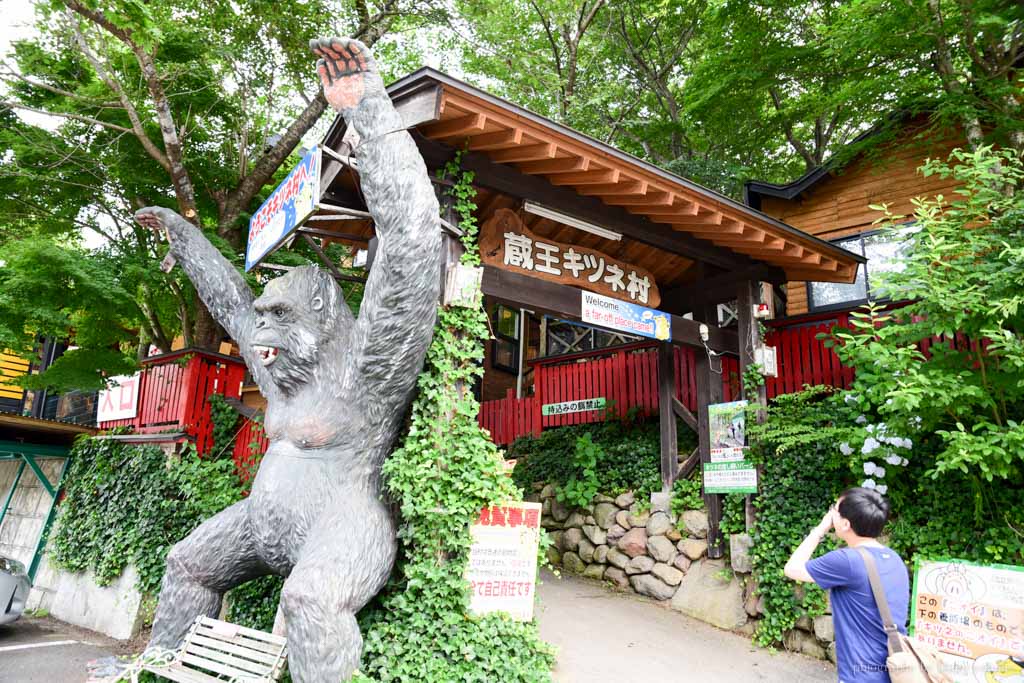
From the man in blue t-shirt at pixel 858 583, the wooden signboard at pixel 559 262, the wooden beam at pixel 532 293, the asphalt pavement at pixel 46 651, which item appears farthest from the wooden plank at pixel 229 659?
the wooden signboard at pixel 559 262

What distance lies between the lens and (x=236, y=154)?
11234 millimetres

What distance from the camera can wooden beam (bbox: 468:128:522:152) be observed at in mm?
5398

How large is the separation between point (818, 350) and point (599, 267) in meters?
3.44

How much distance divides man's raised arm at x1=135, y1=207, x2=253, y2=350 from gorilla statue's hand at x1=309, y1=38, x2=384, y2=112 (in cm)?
209

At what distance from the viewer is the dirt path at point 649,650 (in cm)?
571

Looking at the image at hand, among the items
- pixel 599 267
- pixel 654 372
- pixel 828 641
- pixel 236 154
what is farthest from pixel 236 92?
pixel 828 641

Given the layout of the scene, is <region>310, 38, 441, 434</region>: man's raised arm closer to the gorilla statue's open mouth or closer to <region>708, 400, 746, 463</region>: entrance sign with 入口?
the gorilla statue's open mouth

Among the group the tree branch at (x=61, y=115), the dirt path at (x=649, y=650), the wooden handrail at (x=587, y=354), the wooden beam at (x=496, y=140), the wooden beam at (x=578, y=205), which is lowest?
the dirt path at (x=649, y=650)

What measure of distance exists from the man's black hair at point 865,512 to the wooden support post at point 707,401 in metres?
4.62

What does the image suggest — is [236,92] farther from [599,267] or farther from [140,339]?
[599,267]

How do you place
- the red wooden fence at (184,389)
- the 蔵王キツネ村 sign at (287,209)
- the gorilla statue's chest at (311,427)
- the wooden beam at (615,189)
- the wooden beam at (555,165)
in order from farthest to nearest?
the red wooden fence at (184,389) → the wooden beam at (615,189) → the wooden beam at (555,165) → the 蔵王キツネ村 sign at (287,209) → the gorilla statue's chest at (311,427)

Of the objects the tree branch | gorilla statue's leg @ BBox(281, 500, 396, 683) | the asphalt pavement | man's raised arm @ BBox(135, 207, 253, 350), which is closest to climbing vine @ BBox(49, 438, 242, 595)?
the asphalt pavement

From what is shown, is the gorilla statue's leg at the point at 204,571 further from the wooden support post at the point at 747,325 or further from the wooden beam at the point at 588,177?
the wooden support post at the point at 747,325

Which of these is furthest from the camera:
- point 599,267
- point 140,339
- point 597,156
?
point 140,339
